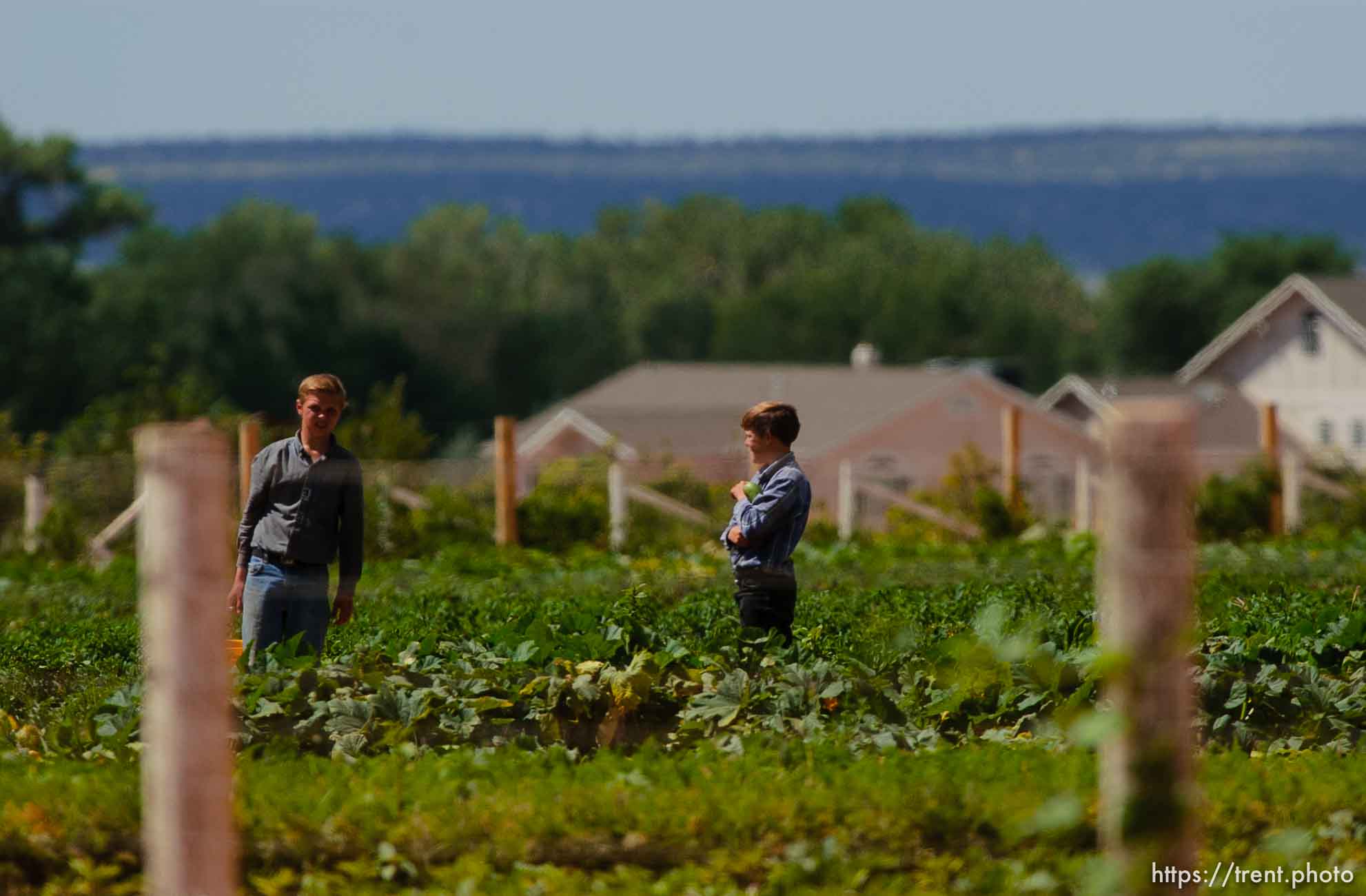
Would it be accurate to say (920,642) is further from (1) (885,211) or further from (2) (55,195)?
(1) (885,211)

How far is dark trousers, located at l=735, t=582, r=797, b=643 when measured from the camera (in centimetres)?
929

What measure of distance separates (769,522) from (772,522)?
0.01 metres

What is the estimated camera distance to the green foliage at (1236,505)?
78.9 ft

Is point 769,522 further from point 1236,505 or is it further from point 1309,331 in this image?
point 1309,331

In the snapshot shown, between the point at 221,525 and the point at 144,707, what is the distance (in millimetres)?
2549

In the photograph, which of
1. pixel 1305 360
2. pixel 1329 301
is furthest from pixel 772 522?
pixel 1305 360

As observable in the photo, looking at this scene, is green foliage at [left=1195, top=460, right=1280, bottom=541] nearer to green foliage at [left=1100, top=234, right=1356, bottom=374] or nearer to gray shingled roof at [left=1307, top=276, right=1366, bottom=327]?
gray shingled roof at [left=1307, top=276, right=1366, bottom=327]

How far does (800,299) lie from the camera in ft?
360

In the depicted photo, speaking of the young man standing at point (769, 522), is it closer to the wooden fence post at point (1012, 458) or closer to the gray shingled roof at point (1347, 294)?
the wooden fence post at point (1012, 458)

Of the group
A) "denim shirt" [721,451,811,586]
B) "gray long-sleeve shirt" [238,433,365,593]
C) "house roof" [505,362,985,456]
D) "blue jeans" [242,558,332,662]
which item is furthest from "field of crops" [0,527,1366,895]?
"house roof" [505,362,985,456]

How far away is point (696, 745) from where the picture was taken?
26.2ft

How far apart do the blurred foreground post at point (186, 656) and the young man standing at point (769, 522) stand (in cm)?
426

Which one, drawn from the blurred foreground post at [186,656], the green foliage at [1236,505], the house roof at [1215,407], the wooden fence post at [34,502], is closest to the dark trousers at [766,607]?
the blurred foreground post at [186,656]

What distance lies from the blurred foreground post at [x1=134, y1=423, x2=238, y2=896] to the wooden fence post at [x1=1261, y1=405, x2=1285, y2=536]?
65.7 feet
